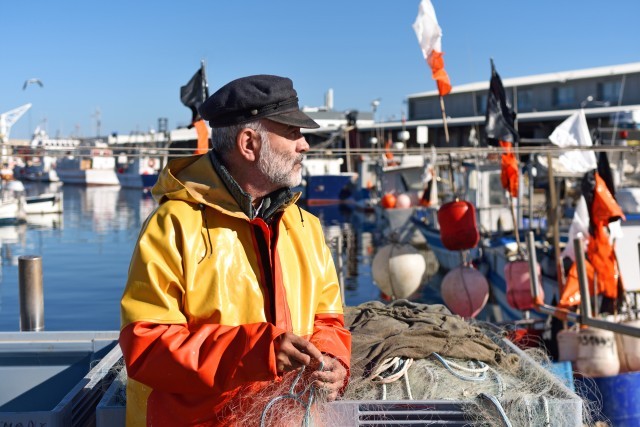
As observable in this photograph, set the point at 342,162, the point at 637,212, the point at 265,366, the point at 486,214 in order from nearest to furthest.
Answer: the point at 265,366, the point at 637,212, the point at 486,214, the point at 342,162

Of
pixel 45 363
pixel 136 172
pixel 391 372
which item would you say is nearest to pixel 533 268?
pixel 391 372

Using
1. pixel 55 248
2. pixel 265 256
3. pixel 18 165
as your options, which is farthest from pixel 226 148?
pixel 18 165

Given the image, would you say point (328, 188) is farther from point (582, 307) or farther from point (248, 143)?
point (248, 143)

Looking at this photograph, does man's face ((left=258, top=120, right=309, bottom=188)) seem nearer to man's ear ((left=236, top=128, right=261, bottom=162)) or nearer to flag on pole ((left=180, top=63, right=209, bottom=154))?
man's ear ((left=236, top=128, right=261, bottom=162))

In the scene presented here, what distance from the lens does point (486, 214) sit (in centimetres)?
1888

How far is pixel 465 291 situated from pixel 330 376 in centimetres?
816

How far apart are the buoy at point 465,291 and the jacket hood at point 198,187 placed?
26.6 feet

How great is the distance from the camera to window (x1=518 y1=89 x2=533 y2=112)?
4588cm

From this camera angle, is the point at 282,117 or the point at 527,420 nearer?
the point at 282,117

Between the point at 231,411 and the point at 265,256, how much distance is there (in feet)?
1.62

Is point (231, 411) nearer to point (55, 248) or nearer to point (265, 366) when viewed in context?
point (265, 366)

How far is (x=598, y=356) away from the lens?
6781mm

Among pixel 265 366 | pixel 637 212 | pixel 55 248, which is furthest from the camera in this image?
pixel 55 248

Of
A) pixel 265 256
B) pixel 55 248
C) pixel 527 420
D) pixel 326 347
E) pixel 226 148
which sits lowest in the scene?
pixel 55 248
